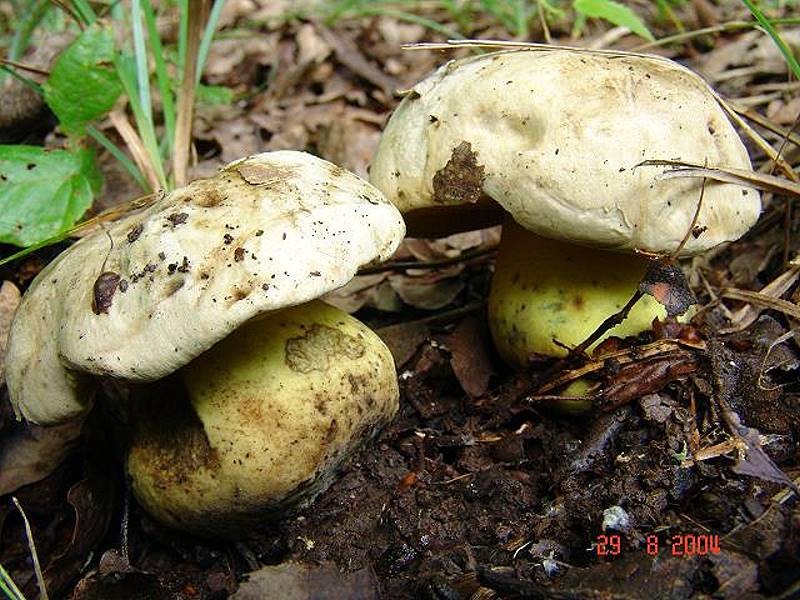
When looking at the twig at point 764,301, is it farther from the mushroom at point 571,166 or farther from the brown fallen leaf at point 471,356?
the brown fallen leaf at point 471,356

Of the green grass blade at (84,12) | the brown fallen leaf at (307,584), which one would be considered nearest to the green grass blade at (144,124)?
the green grass blade at (84,12)

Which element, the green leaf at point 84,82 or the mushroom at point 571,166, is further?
the green leaf at point 84,82

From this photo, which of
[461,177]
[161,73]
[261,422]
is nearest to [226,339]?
[261,422]

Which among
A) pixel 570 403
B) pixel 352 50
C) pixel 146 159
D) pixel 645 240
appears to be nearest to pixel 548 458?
pixel 570 403

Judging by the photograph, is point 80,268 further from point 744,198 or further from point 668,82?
point 744,198

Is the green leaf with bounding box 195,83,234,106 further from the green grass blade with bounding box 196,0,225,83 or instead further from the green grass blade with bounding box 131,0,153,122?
the green grass blade with bounding box 131,0,153,122

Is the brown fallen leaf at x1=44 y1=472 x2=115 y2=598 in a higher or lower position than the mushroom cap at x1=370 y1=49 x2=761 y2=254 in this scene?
lower
